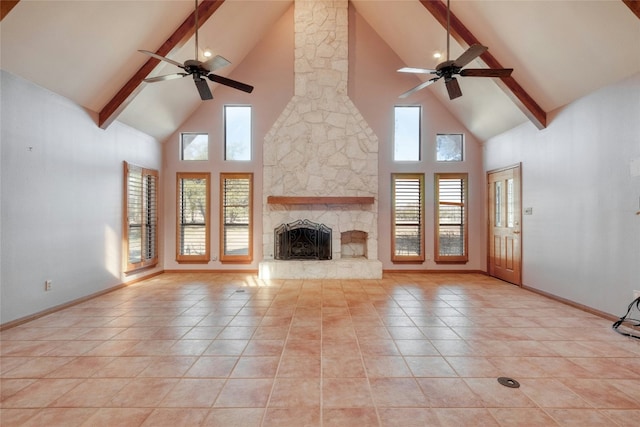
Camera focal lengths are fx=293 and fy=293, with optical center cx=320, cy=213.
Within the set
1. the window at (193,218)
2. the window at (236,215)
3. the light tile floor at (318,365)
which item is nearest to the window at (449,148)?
the light tile floor at (318,365)

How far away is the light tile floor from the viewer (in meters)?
1.81

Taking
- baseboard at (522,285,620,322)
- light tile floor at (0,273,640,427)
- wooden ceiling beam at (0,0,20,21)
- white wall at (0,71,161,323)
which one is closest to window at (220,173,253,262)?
white wall at (0,71,161,323)

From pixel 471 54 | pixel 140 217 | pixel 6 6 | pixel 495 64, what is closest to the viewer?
pixel 6 6

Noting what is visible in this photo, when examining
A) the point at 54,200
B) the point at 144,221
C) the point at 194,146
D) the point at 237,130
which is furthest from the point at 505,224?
the point at 54,200

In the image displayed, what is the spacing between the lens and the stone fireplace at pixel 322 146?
19.5 feet

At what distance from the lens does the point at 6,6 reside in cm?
262

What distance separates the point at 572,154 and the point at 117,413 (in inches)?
221

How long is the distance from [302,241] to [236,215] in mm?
1550

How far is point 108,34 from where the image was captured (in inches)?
146

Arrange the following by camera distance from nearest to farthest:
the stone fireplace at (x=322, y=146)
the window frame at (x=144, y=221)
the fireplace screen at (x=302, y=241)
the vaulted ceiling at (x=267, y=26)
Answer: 1. the vaulted ceiling at (x=267, y=26)
2. the window frame at (x=144, y=221)
3. the fireplace screen at (x=302, y=241)
4. the stone fireplace at (x=322, y=146)

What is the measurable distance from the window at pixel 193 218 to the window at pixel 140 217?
1.48 ft

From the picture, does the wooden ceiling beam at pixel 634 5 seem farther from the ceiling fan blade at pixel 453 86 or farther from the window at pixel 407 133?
the window at pixel 407 133

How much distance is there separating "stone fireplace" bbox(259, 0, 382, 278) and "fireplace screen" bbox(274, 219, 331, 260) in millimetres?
116

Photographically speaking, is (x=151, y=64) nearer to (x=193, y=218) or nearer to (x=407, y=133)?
(x=193, y=218)
